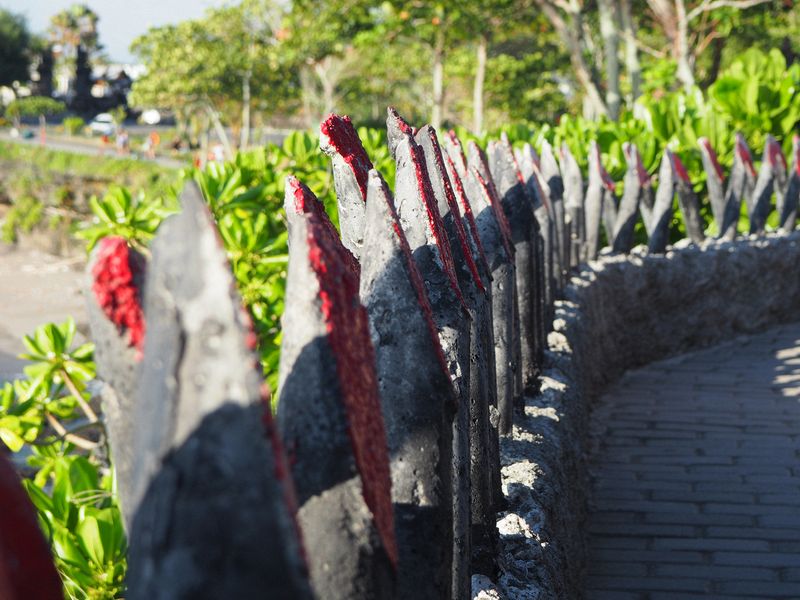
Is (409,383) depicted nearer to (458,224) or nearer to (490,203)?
(458,224)

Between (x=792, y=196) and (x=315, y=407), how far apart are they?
21.1ft

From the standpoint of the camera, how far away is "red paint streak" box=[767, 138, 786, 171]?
666cm

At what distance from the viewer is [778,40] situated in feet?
78.2

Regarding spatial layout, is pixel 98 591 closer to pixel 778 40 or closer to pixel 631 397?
pixel 631 397

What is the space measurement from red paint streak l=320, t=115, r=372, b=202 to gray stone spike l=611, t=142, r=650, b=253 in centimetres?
407

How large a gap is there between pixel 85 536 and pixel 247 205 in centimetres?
234

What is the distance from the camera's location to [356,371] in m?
1.20

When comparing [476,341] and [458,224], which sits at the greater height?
[458,224]

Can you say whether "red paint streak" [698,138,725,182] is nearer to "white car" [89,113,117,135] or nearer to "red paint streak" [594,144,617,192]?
"red paint streak" [594,144,617,192]

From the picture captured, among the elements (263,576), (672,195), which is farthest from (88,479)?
(672,195)

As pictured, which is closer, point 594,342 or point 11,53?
point 594,342

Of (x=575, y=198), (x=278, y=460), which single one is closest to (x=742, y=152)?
(x=575, y=198)

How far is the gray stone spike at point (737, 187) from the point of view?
6.43 m

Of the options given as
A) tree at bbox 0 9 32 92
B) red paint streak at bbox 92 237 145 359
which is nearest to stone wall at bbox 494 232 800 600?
red paint streak at bbox 92 237 145 359
